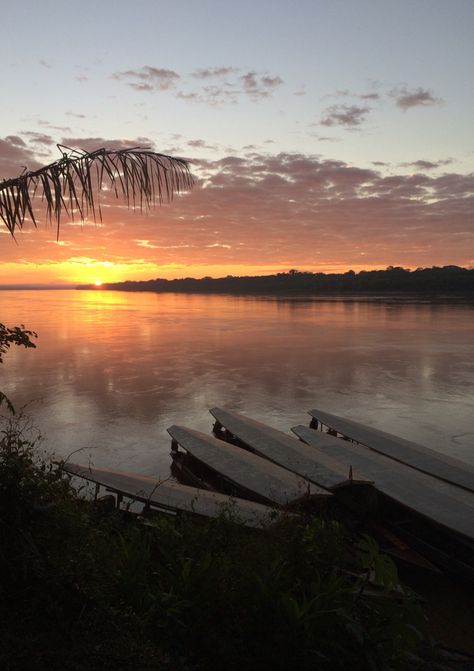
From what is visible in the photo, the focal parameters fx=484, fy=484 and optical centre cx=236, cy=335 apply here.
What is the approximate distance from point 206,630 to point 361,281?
17515cm

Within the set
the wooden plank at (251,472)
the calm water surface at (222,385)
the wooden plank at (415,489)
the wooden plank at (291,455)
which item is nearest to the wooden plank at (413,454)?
the wooden plank at (415,489)

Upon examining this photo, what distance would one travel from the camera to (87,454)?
15.0 metres

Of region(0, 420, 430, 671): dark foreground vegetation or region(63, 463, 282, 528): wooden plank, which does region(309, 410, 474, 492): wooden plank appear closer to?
region(63, 463, 282, 528): wooden plank

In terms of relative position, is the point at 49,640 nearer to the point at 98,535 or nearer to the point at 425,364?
the point at 98,535

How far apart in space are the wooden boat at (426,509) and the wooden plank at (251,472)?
1770 mm

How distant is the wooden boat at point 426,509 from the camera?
361 inches

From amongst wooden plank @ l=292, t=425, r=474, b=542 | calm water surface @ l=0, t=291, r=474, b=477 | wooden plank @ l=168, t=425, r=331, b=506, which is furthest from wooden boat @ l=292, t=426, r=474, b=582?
calm water surface @ l=0, t=291, r=474, b=477

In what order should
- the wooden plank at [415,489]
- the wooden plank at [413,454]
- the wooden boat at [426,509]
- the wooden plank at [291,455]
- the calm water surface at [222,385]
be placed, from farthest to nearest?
the calm water surface at [222,385]
the wooden plank at [413,454]
the wooden plank at [291,455]
the wooden plank at [415,489]
the wooden boat at [426,509]

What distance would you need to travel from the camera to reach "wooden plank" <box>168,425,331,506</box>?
10.0 m

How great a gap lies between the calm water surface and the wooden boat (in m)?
4.90

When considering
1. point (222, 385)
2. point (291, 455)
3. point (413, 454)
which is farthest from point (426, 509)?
point (222, 385)

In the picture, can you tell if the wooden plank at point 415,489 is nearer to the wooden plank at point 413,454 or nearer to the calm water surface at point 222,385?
the wooden plank at point 413,454

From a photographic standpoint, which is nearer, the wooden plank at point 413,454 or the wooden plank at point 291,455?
the wooden plank at point 291,455

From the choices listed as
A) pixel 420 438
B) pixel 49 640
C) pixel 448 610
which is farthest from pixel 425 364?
pixel 49 640
